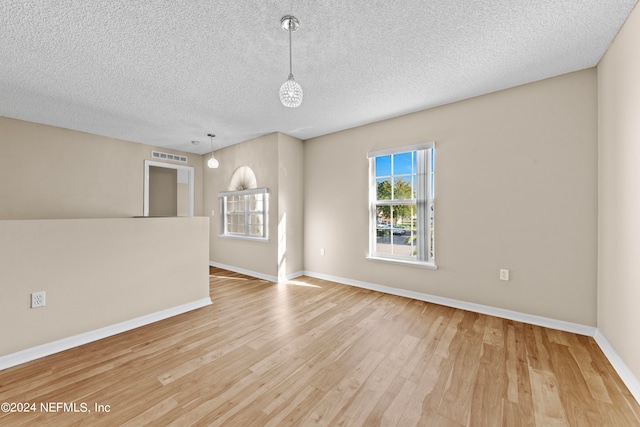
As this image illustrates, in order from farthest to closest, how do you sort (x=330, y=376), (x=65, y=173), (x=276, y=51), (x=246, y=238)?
(x=246, y=238), (x=65, y=173), (x=276, y=51), (x=330, y=376)

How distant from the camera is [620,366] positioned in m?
1.90

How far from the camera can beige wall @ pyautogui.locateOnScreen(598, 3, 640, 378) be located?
1.77m

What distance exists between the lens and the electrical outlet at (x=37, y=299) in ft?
7.16

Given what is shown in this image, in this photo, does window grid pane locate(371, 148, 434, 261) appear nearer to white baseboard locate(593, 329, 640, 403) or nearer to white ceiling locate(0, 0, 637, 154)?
white ceiling locate(0, 0, 637, 154)

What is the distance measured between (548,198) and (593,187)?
0.34 metres

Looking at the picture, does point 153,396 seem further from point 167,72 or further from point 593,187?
point 593,187

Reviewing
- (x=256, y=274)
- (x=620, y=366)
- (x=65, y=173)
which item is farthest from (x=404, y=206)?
(x=65, y=173)

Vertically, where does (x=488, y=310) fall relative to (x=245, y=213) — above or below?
below

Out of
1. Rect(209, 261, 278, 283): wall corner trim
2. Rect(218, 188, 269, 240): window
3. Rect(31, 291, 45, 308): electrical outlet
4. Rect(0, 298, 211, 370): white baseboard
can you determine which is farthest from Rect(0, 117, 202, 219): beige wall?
Rect(0, 298, 211, 370): white baseboard

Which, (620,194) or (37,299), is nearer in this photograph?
(620,194)

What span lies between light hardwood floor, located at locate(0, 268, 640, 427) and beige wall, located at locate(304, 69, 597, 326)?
0.44 meters

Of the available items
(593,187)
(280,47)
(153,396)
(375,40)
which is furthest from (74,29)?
(593,187)

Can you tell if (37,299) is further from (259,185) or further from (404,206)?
(404,206)

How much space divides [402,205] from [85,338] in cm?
398
